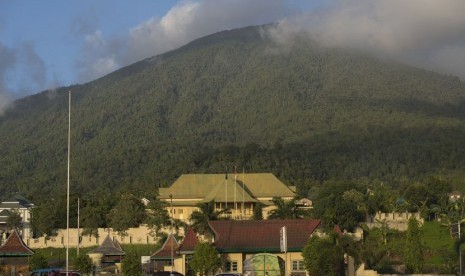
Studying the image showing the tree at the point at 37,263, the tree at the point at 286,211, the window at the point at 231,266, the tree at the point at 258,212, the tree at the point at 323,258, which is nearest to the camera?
the tree at the point at 323,258

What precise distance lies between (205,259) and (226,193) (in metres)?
41.3

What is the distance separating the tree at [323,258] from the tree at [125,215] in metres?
35.7

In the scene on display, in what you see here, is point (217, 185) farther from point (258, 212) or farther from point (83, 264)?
point (83, 264)

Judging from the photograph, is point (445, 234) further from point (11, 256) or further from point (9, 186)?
point (9, 186)

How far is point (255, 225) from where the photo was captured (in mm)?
51969

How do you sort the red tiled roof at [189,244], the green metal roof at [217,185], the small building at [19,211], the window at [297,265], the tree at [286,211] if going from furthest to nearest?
the green metal roof at [217,185] < the small building at [19,211] < the tree at [286,211] < the red tiled roof at [189,244] < the window at [297,265]

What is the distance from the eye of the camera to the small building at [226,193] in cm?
9038

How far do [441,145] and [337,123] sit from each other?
3442 centimetres

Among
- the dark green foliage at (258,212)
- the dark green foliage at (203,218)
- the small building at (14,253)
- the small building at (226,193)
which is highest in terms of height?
the small building at (226,193)

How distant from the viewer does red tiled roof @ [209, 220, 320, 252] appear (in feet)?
166

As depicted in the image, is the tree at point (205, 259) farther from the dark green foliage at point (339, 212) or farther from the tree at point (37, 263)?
the dark green foliage at point (339, 212)

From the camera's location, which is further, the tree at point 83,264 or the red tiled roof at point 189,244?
the red tiled roof at point 189,244

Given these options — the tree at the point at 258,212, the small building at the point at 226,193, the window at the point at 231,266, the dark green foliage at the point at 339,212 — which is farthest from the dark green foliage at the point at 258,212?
the window at the point at 231,266

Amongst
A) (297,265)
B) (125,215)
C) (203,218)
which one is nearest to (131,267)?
(297,265)
